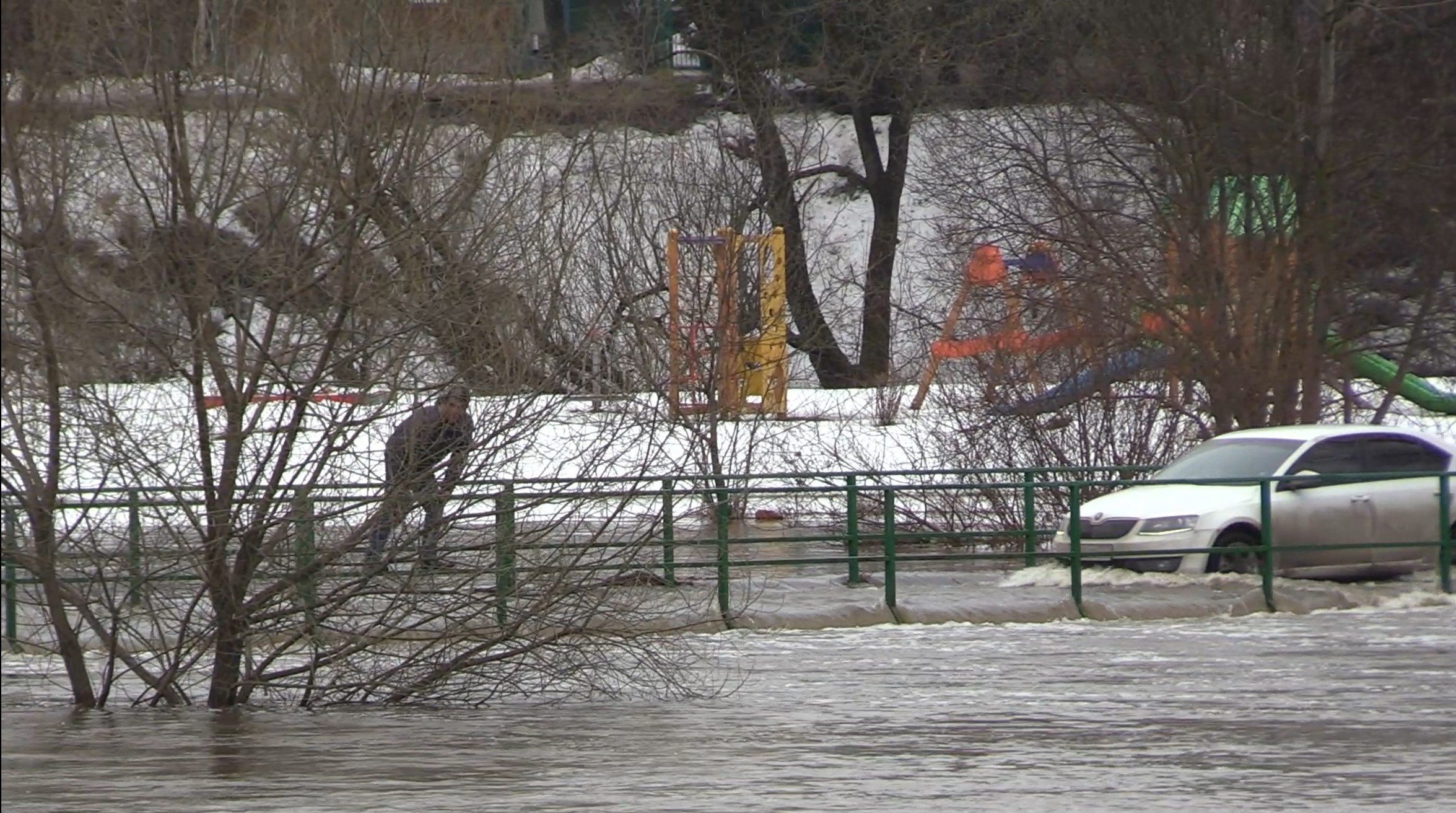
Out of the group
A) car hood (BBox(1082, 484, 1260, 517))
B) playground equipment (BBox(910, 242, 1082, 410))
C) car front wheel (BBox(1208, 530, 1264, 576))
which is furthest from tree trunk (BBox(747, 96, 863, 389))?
car front wheel (BBox(1208, 530, 1264, 576))

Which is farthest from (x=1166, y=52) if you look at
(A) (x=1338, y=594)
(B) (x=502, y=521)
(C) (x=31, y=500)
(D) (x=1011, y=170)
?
(C) (x=31, y=500)

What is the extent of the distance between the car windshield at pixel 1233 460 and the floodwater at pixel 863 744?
4146 mm

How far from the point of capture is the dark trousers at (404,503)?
11.8 metres

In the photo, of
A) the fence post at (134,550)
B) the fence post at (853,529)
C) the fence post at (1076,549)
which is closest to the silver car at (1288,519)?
the fence post at (1076,549)

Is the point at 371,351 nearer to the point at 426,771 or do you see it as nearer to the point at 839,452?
the point at 426,771

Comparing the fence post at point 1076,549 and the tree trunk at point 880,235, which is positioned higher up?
the tree trunk at point 880,235

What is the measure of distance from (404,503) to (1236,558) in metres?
8.82

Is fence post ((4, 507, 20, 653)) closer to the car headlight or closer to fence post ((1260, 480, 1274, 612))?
the car headlight

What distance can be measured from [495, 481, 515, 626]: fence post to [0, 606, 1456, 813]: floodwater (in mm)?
661

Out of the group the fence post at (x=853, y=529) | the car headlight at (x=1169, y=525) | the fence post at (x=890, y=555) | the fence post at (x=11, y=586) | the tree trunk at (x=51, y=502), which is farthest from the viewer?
the car headlight at (x=1169, y=525)

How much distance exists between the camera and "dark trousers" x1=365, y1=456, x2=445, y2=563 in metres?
11.8

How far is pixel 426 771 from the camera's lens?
9.95m

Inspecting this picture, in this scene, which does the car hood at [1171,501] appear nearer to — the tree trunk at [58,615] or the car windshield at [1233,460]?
the car windshield at [1233,460]

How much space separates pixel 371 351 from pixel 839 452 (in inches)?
596
